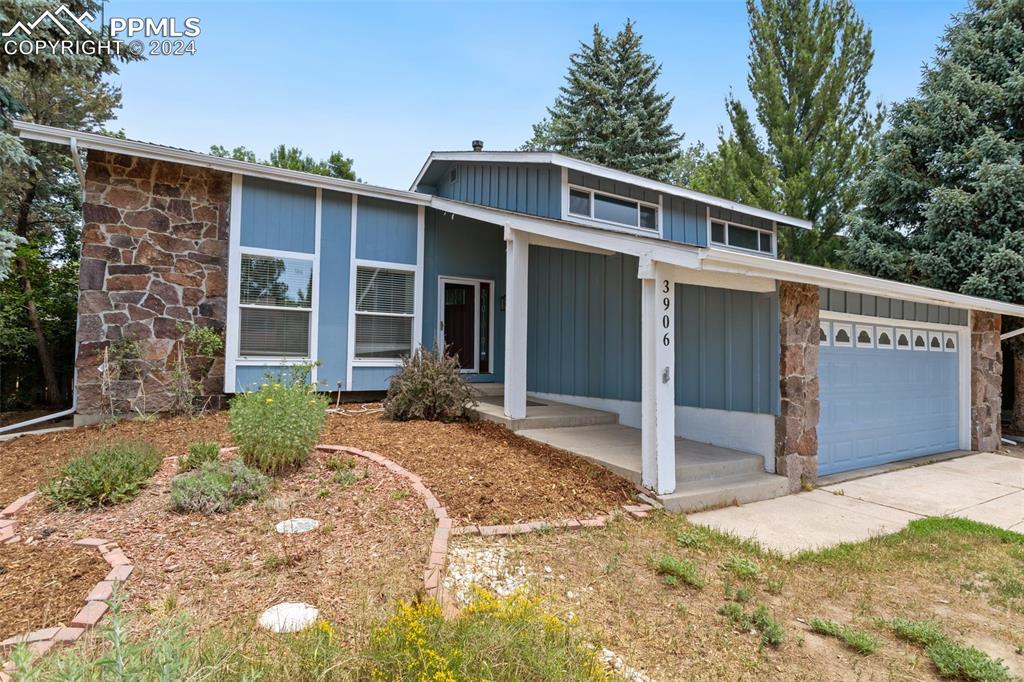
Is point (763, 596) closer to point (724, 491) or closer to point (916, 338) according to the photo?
point (724, 491)

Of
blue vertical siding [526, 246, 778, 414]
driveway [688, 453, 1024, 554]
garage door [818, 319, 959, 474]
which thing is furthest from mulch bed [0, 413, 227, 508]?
garage door [818, 319, 959, 474]

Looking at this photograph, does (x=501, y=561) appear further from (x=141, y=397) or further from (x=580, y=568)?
(x=141, y=397)

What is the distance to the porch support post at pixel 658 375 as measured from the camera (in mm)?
4621

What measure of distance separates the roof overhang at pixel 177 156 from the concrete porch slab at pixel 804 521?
21.5 ft

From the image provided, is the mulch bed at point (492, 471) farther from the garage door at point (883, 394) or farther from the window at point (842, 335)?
the window at point (842, 335)

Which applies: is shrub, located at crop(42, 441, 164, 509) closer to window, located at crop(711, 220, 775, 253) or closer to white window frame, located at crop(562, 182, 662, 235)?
white window frame, located at crop(562, 182, 662, 235)

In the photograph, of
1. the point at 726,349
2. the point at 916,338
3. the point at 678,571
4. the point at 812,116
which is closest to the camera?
the point at 678,571

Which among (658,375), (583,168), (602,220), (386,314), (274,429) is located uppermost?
(583,168)

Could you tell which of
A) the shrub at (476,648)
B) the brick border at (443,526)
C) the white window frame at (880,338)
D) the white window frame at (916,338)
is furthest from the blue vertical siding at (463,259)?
the shrub at (476,648)

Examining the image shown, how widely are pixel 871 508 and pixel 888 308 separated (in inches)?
122

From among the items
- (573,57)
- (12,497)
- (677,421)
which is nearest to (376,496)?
(12,497)

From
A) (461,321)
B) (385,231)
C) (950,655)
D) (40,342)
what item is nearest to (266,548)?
(950,655)

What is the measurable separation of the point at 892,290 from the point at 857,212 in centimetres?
741

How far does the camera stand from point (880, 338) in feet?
22.2
